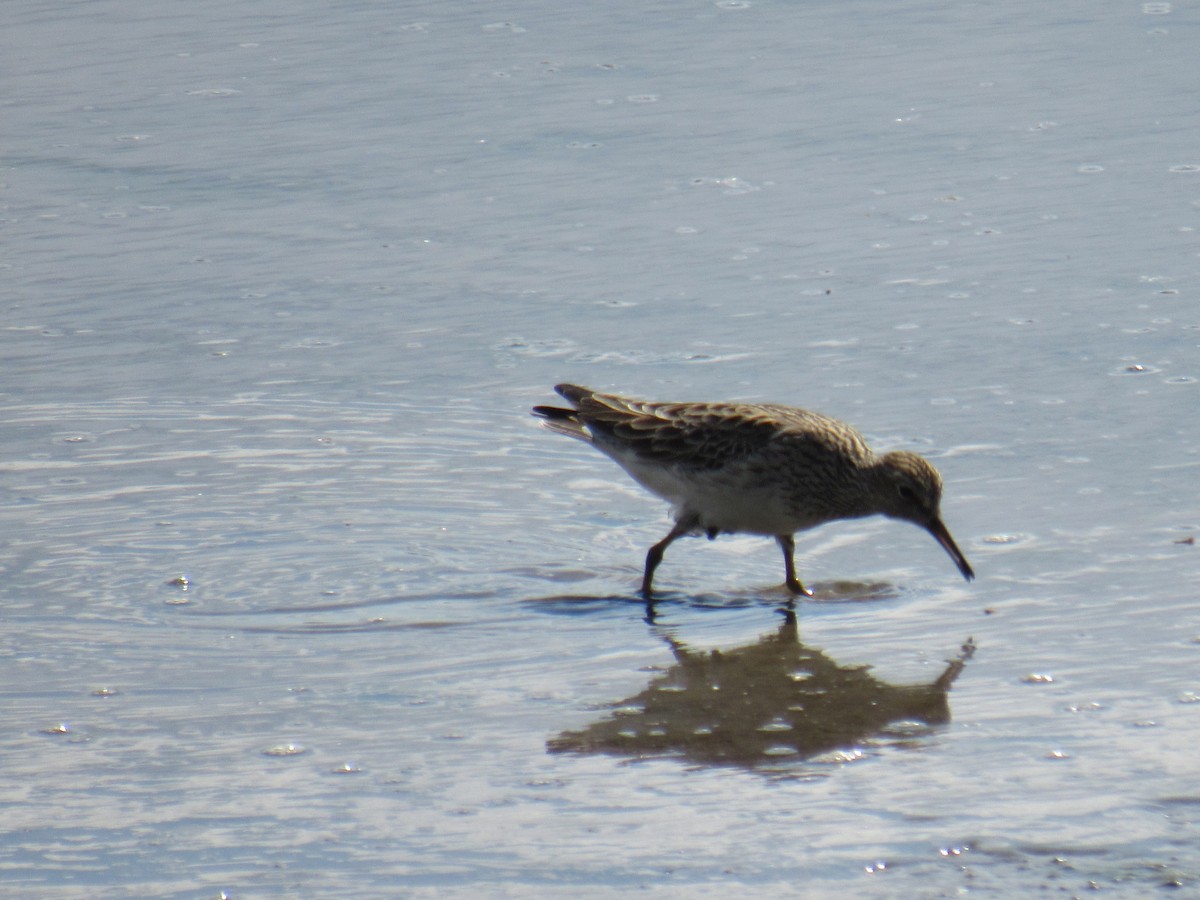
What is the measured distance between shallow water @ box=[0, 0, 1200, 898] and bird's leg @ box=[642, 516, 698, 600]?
108 mm

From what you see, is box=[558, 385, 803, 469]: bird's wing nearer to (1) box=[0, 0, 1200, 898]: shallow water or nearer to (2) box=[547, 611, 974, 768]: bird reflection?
(1) box=[0, 0, 1200, 898]: shallow water

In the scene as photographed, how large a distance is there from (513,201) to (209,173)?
89.4 inches

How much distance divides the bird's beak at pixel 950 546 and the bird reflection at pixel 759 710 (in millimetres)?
475

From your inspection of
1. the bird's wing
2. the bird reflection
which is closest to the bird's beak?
the bird reflection

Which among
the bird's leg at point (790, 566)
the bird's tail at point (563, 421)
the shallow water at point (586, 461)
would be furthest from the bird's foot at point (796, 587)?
the bird's tail at point (563, 421)

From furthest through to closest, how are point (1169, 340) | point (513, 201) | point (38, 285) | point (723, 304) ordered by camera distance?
point (513, 201), point (38, 285), point (723, 304), point (1169, 340)

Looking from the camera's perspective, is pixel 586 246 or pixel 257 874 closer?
pixel 257 874

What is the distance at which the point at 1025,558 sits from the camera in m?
6.76

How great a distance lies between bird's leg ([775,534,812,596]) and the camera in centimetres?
681

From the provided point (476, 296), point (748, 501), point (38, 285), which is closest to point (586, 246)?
point (476, 296)

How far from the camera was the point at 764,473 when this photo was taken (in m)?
7.03

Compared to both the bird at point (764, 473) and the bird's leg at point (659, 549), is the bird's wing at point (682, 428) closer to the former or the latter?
the bird at point (764, 473)

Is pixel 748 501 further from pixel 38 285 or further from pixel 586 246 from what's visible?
pixel 38 285

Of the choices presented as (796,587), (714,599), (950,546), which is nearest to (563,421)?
(714,599)
